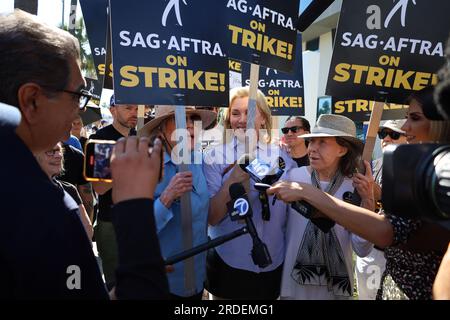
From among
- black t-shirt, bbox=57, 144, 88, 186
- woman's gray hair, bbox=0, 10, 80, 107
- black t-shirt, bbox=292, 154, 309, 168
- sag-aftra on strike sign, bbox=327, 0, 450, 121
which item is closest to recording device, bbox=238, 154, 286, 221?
sag-aftra on strike sign, bbox=327, 0, 450, 121

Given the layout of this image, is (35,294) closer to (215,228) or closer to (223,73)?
(215,228)

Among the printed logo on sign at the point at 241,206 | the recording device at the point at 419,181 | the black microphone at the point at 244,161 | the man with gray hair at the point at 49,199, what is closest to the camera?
the man with gray hair at the point at 49,199

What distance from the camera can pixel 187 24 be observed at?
239cm

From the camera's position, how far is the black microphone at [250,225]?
6.13ft

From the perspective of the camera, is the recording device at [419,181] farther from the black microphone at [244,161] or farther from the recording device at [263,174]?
the black microphone at [244,161]

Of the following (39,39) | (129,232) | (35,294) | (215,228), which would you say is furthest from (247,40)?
(35,294)

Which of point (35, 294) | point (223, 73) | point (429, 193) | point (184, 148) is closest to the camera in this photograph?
point (35, 294)

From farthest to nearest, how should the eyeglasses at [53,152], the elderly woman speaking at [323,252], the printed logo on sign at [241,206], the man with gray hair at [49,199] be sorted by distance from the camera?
the eyeglasses at [53,152], the elderly woman speaking at [323,252], the printed logo on sign at [241,206], the man with gray hair at [49,199]

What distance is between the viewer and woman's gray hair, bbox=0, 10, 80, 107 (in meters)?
1.15

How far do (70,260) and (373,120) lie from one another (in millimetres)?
2044

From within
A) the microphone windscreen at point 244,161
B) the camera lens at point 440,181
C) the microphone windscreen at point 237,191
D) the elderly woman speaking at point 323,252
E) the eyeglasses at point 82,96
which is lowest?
the elderly woman speaking at point 323,252

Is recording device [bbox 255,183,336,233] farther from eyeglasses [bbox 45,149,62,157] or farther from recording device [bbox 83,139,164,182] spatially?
eyeglasses [bbox 45,149,62,157]

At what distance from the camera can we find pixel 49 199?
1011 millimetres

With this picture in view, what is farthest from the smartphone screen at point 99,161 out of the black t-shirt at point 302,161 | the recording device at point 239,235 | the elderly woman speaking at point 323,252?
the black t-shirt at point 302,161
